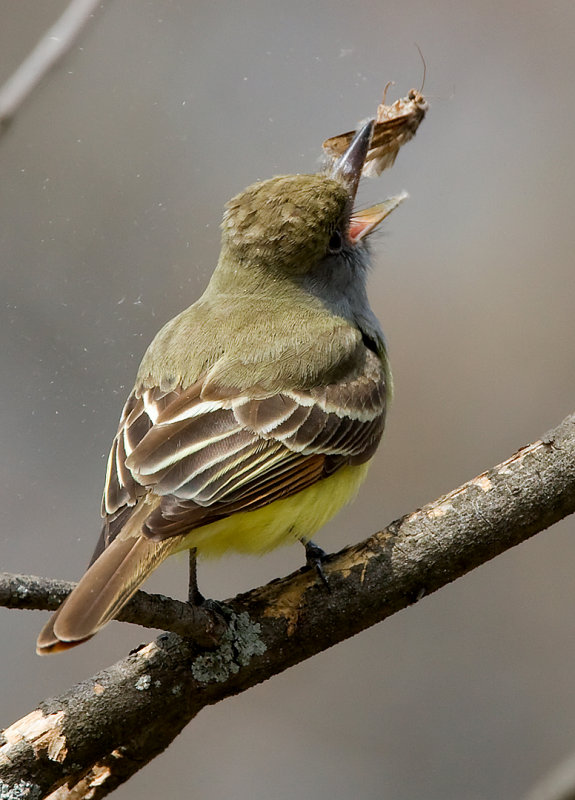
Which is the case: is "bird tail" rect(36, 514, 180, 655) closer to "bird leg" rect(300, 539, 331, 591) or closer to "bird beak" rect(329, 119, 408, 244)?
"bird leg" rect(300, 539, 331, 591)

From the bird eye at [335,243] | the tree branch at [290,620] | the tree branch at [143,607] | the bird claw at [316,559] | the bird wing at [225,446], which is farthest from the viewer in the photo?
the bird eye at [335,243]

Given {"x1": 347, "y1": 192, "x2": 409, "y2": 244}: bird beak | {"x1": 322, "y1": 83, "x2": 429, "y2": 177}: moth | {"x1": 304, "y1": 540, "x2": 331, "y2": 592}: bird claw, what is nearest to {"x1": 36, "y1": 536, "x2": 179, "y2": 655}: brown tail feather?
{"x1": 304, "y1": 540, "x2": 331, "y2": 592}: bird claw

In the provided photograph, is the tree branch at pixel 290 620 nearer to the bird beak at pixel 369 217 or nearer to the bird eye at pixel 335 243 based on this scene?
the bird eye at pixel 335 243

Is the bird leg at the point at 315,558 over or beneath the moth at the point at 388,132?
beneath

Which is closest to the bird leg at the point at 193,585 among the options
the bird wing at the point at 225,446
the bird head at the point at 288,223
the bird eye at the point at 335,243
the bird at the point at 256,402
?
the bird at the point at 256,402

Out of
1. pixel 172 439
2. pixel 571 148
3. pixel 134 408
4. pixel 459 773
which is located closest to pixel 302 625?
pixel 172 439

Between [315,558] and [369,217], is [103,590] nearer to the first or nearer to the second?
[315,558]
